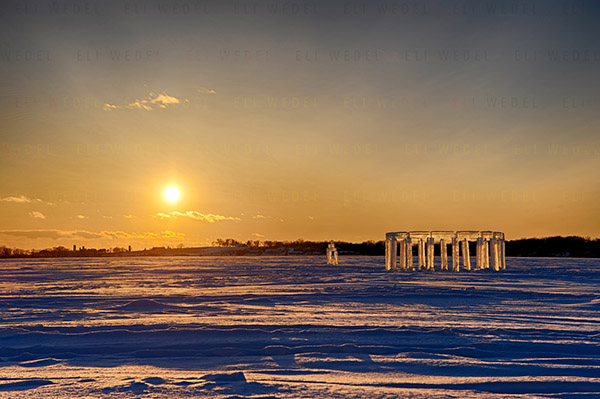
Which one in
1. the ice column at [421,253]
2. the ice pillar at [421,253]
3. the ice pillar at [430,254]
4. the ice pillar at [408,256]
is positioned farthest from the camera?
the ice column at [421,253]

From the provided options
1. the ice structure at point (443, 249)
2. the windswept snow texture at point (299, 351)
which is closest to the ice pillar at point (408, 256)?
the ice structure at point (443, 249)

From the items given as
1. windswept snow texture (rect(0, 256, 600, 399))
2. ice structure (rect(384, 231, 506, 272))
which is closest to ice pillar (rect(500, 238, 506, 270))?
ice structure (rect(384, 231, 506, 272))

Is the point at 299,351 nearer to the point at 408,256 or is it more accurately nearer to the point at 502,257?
the point at 408,256

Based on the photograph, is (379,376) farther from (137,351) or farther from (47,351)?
(47,351)

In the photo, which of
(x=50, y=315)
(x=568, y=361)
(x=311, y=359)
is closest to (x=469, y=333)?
(x=568, y=361)

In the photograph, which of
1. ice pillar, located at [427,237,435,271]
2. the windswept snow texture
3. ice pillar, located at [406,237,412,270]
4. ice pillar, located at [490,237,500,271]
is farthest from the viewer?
ice pillar, located at [490,237,500,271]

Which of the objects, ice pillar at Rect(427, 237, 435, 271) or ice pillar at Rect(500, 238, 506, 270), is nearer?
ice pillar at Rect(427, 237, 435, 271)

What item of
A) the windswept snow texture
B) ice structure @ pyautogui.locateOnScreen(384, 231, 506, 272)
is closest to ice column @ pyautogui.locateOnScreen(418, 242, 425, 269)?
ice structure @ pyautogui.locateOnScreen(384, 231, 506, 272)

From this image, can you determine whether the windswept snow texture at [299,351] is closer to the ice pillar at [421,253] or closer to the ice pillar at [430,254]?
the ice pillar at [430,254]

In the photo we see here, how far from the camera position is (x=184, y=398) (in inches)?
349

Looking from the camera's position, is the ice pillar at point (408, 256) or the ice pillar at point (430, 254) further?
the ice pillar at point (408, 256)

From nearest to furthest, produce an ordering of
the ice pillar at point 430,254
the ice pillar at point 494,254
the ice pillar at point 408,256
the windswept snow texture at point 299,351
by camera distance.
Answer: the windswept snow texture at point 299,351 → the ice pillar at point 430,254 → the ice pillar at point 408,256 → the ice pillar at point 494,254

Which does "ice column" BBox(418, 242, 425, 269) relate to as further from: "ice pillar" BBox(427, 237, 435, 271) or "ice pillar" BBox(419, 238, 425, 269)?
"ice pillar" BBox(427, 237, 435, 271)

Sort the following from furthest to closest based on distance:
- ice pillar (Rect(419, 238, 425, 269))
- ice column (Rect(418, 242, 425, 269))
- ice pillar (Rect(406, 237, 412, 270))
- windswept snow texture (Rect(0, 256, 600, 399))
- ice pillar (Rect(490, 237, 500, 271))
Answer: ice column (Rect(418, 242, 425, 269))
ice pillar (Rect(490, 237, 500, 271))
ice pillar (Rect(419, 238, 425, 269))
ice pillar (Rect(406, 237, 412, 270))
windswept snow texture (Rect(0, 256, 600, 399))
